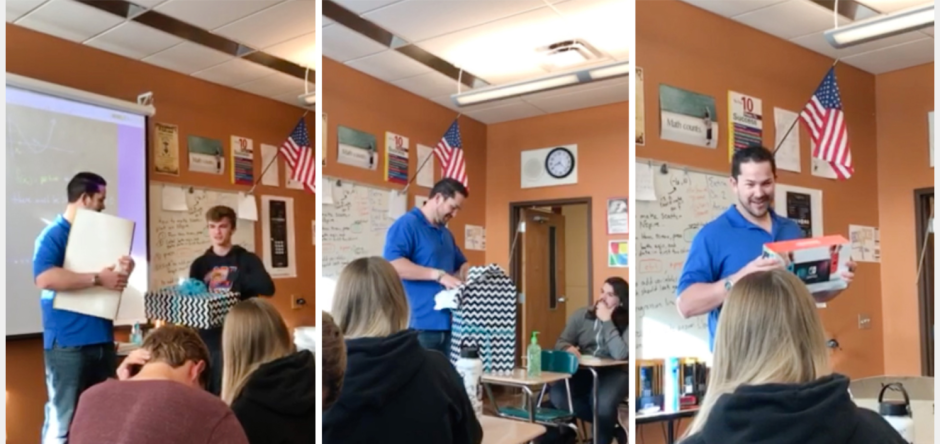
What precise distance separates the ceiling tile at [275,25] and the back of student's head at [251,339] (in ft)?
2.66

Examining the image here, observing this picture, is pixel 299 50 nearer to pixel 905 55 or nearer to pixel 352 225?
pixel 352 225

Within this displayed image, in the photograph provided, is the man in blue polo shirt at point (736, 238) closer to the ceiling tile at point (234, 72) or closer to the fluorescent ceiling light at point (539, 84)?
the fluorescent ceiling light at point (539, 84)

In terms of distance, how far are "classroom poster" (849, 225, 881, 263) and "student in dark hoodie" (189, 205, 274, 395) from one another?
5.29ft

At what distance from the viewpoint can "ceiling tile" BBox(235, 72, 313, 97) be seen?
7.09ft

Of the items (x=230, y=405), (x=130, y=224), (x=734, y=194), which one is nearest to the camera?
(x=734, y=194)

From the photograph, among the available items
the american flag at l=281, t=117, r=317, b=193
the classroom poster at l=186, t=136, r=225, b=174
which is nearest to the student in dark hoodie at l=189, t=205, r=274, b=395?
the classroom poster at l=186, t=136, r=225, b=174

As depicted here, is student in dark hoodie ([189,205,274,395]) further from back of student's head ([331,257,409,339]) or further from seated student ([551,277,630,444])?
seated student ([551,277,630,444])

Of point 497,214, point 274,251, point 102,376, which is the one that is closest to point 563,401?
point 497,214

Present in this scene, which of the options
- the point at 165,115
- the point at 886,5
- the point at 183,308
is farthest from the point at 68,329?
the point at 886,5

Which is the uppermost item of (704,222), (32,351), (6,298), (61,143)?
(61,143)

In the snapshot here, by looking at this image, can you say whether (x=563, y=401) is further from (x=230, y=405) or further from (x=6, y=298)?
(x=6, y=298)

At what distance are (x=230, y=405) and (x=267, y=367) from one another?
0.15 m

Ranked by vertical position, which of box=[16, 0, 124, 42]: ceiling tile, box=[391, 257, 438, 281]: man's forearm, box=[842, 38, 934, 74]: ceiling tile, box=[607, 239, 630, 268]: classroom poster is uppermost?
box=[16, 0, 124, 42]: ceiling tile

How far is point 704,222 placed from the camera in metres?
1.73
